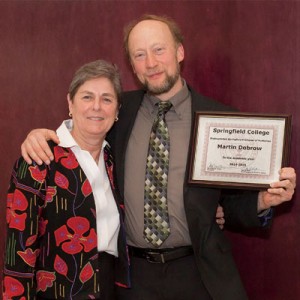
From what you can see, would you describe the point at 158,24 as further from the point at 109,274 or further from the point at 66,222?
the point at 109,274

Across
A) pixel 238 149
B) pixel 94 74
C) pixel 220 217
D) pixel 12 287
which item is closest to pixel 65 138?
pixel 94 74

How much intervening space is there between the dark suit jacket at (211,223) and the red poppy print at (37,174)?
0.40m

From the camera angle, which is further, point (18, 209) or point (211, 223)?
point (211, 223)

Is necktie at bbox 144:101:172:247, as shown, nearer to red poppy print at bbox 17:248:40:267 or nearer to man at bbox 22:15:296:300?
man at bbox 22:15:296:300

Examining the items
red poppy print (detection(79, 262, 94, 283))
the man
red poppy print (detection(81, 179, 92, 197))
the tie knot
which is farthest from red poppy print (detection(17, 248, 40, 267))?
the tie knot

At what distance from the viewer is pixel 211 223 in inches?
75.9

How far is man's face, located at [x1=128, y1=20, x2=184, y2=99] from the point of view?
6.75 ft

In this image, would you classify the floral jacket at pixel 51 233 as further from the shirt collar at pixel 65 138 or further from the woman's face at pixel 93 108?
the woman's face at pixel 93 108

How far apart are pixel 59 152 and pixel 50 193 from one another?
0.17m

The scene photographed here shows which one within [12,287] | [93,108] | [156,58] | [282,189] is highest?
[156,58]

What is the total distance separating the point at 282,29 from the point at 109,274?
1.51 metres

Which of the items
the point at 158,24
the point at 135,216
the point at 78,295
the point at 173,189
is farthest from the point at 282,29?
the point at 78,295

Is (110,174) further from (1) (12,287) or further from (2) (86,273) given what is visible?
(1) (12,287)

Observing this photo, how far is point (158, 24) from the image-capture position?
2.14 m
